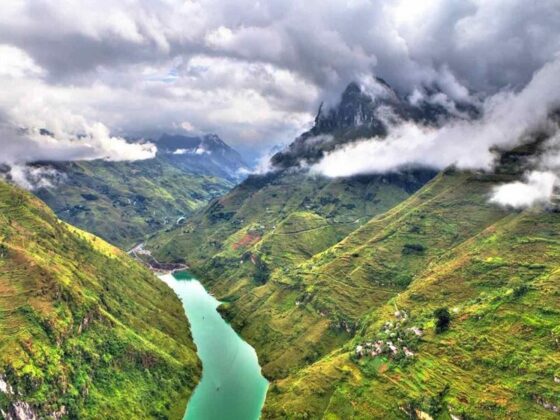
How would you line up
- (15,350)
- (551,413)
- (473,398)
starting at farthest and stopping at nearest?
(15,350)
(473,398)
(551,413)

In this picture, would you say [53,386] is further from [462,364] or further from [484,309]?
[484,309]

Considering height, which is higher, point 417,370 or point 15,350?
point 417,370

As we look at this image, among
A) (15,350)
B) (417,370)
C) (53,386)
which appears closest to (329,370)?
Result: (417,370)

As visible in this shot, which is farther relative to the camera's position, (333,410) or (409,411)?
(333,410)

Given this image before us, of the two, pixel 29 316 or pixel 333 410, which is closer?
pixel 333 410

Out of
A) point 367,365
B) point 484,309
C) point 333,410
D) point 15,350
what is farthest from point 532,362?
point 15,350

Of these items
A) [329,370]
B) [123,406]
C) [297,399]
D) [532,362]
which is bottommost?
[123,406]

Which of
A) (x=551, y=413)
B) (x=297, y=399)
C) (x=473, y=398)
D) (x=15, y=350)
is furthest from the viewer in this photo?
(x=297, y=399)

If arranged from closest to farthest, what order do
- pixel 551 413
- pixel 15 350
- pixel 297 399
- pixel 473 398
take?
pixel 551 413 → pixel 473 398 → pixel 15 350 → pixel 297 399

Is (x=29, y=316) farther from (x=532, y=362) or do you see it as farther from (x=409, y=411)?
(x=532, y=362)
